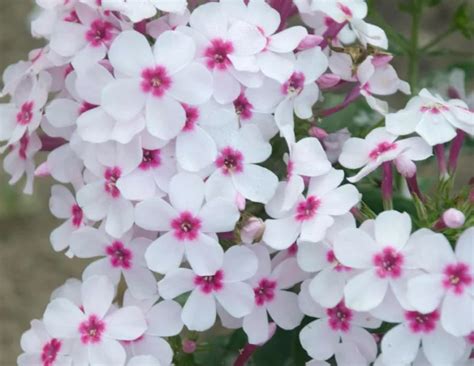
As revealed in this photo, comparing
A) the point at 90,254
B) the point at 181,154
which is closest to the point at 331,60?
the point at 181,154

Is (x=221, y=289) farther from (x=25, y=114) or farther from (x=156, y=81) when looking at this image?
(x=25, y=114)

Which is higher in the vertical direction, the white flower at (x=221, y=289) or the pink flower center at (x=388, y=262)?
the pink flower center at (x=388, y=262)

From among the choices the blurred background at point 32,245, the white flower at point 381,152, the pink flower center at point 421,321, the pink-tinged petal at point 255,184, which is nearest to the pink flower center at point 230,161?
the pink-tinged petal at point 255,184

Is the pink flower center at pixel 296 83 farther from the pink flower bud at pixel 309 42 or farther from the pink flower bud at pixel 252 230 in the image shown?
the pink flower bud at pixel 252 230

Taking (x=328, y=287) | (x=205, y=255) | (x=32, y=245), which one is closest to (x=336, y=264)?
(x=328, y=287)

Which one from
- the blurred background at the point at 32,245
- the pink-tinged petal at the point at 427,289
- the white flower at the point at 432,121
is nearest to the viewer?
the pink-tinged petal at the point at 427,289

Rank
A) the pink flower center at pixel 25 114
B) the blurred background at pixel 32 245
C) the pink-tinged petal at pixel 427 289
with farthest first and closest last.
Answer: the blurred background at pixel 32 245
the pink flower center at pixel 25 114
the pink-tinged petal at pixel 427 289

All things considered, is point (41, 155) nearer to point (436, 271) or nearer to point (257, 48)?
point (257, 48)
